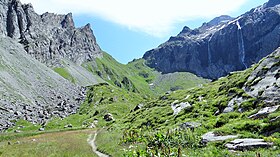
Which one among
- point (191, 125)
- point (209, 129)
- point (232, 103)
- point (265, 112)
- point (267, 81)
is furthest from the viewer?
point (232, 103)

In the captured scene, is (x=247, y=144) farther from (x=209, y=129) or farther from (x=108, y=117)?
(x=108, y=117)

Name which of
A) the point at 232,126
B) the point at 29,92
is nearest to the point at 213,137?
the point at 232,126

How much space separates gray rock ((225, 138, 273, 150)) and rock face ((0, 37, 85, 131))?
272ft

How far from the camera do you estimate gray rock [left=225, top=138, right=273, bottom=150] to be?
23641 millimetres

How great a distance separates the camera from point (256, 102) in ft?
125

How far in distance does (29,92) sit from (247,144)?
13145 cm

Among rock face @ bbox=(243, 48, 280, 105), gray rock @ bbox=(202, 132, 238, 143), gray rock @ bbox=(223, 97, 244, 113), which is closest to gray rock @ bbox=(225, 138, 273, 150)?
gray rock @ bbox=(202, 132, 238, 143)

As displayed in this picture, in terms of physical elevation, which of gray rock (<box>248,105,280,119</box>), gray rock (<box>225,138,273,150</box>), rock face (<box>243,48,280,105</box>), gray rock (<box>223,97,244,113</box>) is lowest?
gray rock (<box>225,138,273,150</box>)

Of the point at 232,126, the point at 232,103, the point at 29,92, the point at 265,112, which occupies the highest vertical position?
the point at 29,92

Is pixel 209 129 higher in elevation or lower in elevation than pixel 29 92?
lower

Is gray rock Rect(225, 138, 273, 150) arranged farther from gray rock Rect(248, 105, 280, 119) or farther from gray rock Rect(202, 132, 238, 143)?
gray rock Rect(248, 105, 280, 119)

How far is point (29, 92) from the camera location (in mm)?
140875

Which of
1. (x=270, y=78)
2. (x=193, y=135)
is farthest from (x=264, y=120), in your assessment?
(x=270, y=78)

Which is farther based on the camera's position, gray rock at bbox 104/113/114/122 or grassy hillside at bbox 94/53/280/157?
gray rock at bbox 104/113/114/122
